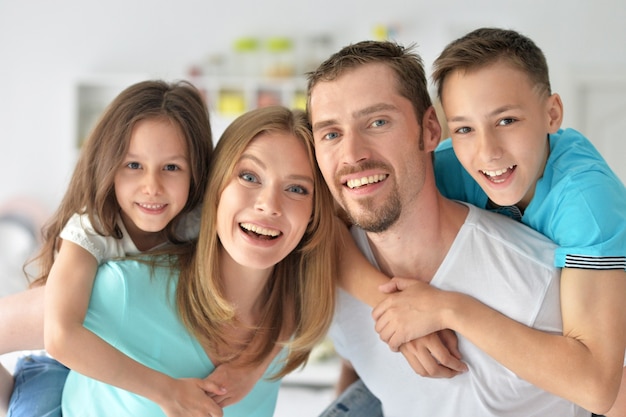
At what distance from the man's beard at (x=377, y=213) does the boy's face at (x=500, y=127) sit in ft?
0.63

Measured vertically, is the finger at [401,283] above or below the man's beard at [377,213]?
below

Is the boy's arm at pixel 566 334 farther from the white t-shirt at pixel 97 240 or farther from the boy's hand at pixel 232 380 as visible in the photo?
the white t-shirt at pixel 97 240

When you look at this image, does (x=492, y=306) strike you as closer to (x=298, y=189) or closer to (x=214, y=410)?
(x=298, y=189)

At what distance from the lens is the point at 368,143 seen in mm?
1557

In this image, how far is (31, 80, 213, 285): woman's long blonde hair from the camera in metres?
1.68

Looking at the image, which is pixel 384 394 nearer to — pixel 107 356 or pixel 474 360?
pixel 474 360

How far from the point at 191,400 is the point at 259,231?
405 mm

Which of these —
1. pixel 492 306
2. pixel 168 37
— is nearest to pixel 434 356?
pixel 492 306

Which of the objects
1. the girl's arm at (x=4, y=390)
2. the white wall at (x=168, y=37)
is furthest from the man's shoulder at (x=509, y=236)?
the white wall at (x=168, y=37)

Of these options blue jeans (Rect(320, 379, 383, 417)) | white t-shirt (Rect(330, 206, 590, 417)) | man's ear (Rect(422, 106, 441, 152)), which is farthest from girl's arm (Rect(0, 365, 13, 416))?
man's ear (Rect(422, 106, 441, 152))

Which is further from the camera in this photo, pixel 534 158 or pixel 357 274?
pixel 357 274

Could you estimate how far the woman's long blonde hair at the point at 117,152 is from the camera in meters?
1.68

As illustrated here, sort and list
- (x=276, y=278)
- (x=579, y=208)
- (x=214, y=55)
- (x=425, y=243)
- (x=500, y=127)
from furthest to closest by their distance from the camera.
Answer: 1. (x=214, y=55)
2. (x=276, y=278)
3. (x=425, y=243)
4. (x=500, y=127)
5. (x=579, y=208)

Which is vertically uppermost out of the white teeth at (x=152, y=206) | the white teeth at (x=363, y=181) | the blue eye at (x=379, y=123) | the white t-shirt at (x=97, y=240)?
the blue eye at (x=379, y=123)
